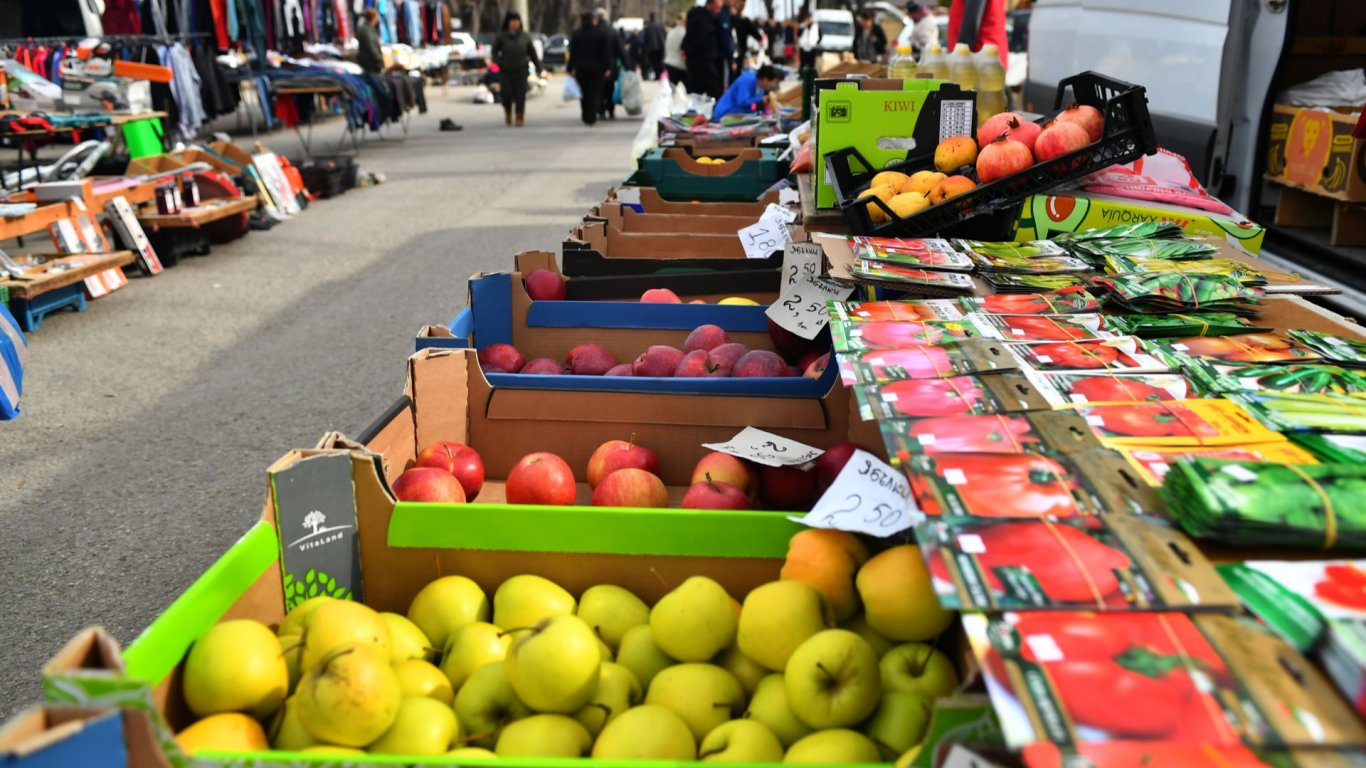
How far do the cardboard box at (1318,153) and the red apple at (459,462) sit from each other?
452cm

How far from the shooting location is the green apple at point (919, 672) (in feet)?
4.76

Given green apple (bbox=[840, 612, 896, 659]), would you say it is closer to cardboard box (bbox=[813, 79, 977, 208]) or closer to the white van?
cardboard box (bbox=[813, 79, 977, 208])

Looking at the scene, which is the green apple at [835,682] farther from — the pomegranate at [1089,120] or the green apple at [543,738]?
the pomegranate at [1089,120]

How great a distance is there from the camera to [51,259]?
268 inches

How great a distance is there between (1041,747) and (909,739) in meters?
0.49

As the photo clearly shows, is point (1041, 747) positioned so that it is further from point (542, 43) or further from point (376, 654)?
point (542, 43)

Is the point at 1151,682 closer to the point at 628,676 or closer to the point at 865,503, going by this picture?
the point at 865,503

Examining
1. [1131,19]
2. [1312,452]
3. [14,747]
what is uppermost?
[1131,19]

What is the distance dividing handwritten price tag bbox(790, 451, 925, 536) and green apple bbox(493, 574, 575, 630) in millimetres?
429

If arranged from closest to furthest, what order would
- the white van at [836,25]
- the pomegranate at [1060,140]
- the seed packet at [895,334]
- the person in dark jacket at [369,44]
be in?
1. the seed packet at [895,334]
2. the pomegranate at [1060,140]
3. the person in dark jacket at [369,44]
4. the white van at [836,25]

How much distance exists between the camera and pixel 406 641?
1.71m

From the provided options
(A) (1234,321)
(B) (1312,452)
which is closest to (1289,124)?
(A) (1234,321)

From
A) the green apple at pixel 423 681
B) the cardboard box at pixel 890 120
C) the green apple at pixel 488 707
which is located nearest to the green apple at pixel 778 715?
the green apple at pixel 488 707

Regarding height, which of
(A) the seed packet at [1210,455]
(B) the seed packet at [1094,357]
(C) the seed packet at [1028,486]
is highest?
(B) the seed packet at [1094,357]
